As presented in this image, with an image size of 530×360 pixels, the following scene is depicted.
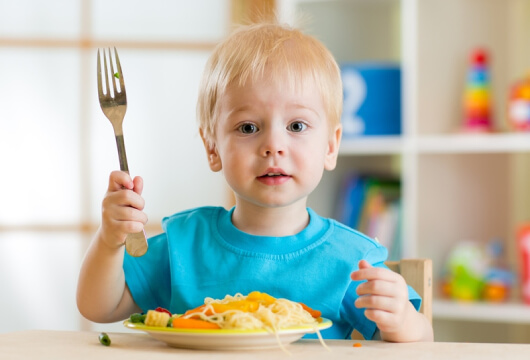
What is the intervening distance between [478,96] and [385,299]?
1.65 m

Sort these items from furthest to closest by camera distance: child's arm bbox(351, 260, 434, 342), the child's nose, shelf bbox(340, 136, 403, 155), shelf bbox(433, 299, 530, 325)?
shelf bbox(340, 136, 403, 155) < shelf bbox(433, 299, 530, 325) < the child's nose < child's arm bbox(351, 260, 434, 342)

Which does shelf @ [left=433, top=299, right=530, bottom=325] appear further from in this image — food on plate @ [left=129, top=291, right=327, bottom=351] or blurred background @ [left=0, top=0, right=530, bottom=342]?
food on plate @ [left=129, top=291, right=327, bottom=351]

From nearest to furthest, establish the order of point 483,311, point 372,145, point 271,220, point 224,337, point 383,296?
point 224,337, point 383,296, point 271,220, point 483,311, point 372,145

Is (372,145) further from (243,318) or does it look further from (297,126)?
(243,318)

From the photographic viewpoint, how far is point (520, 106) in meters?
2.38

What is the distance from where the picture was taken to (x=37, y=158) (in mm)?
3221

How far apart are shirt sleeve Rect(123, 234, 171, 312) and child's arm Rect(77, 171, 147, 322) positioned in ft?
0.05

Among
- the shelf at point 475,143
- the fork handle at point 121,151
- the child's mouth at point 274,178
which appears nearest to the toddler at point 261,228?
the child's mouth at point 274,178

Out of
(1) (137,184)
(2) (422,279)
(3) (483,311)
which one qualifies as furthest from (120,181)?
(3) (483,311)

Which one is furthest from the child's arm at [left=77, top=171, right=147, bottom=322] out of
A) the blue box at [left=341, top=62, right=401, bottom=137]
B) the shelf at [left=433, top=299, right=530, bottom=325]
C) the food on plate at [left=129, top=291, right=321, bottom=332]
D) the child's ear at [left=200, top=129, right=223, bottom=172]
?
the blue box at [left=341, top=62, right=401, bottom=137]

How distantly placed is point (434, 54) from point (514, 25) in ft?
1.05

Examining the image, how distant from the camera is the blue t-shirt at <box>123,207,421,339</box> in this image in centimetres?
111

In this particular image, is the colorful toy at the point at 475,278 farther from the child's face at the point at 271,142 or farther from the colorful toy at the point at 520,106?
the child's face at the point at 271,142

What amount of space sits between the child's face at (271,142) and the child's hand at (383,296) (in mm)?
246
